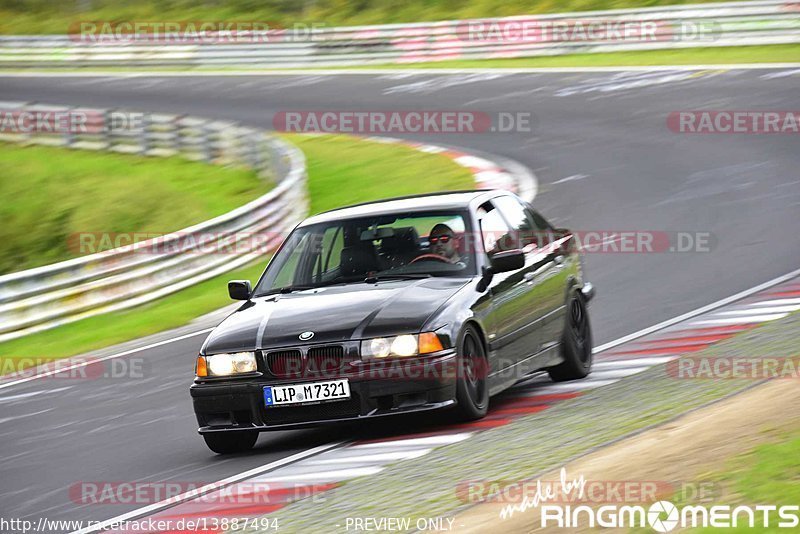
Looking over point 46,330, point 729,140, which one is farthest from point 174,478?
point 729,140

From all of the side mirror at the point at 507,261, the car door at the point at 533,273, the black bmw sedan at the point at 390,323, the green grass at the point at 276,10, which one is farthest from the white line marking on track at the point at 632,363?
the green grass at the point at 276,10

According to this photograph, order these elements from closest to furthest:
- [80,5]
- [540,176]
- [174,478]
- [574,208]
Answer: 1. [174,478]
2. [574,208]
3. [540,176]
4. [80,5]

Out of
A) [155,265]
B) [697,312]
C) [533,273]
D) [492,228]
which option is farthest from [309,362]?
[155,265]

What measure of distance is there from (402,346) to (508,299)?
126cm

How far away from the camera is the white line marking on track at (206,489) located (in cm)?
663

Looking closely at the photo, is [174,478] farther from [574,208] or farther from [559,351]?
[574,208]

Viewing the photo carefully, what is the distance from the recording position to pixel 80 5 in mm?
51844

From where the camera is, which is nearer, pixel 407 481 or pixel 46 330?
pixel 407 481

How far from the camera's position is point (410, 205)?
915 cm

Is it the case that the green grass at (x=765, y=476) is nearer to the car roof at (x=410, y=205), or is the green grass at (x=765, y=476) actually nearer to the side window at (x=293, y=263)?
the car roof at (x=410, y=205)

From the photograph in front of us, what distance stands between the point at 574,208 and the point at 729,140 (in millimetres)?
4997

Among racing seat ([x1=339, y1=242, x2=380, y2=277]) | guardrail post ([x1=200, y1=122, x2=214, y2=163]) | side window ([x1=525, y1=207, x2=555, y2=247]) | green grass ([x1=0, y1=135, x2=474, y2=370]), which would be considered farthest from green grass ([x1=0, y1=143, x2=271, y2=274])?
racing seat ([x1=339, y1=242, x2=380, y2=277])

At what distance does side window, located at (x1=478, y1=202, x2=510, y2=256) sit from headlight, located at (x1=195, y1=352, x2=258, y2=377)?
6.07ft

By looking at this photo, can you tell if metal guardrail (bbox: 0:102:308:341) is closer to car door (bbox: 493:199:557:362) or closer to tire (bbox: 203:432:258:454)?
car door (bbox: 493:199:557:362)
